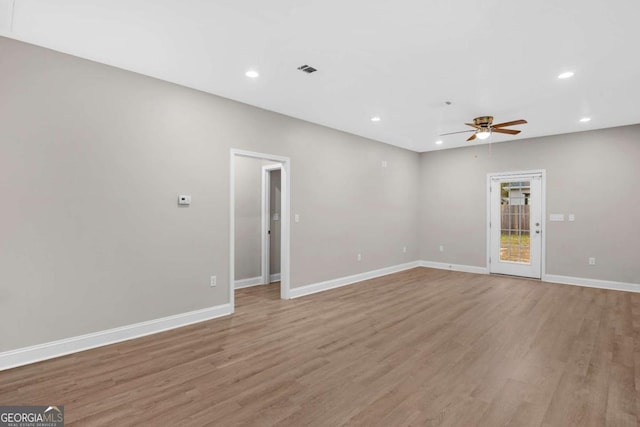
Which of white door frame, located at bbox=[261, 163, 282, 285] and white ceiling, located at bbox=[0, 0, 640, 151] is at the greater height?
white ceiling, located at bbox=[0, 0, 640, 151]

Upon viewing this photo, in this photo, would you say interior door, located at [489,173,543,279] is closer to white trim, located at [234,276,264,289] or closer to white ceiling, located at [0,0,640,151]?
white ceiling, located at [0,0,640,151]

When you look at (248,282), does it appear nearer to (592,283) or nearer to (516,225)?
(516,225)

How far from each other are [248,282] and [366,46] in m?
4.48

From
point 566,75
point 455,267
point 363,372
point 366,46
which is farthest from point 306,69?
point 455,267

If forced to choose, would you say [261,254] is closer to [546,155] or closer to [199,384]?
[199,384]

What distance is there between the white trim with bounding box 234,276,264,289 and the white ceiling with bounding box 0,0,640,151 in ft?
10.3

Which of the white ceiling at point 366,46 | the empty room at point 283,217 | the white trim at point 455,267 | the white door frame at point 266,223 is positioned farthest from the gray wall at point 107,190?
the white trim at point 455,267

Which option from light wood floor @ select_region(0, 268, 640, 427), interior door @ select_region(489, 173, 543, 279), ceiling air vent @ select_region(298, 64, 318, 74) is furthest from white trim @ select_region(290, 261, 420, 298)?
ceiling air vent @ select_region(298, 64, 318, 74)

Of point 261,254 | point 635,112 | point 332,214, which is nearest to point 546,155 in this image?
point 635,112

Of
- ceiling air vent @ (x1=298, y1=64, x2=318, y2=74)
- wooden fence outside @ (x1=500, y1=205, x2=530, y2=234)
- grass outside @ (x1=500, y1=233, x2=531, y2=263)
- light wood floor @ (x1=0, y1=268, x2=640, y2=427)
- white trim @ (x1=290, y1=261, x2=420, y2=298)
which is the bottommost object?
light wood floor @ (x1=0, y1=268, x2=640, y2=427)

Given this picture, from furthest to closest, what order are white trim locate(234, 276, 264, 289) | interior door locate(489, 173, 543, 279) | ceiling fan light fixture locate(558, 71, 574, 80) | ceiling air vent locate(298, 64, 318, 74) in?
1. interior door locate(489, 173, 543, 279)
2. white trim locate(234, 276, 264, 289)
3. ceiling fan light fixture locate(558, 71, 574, 80)
4. ceiling air vent locate(298, 64, 318, 74)

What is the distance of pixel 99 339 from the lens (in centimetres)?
321

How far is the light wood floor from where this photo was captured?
2.17 meters

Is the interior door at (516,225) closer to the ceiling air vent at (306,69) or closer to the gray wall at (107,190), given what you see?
the gray wall at (107,190)
